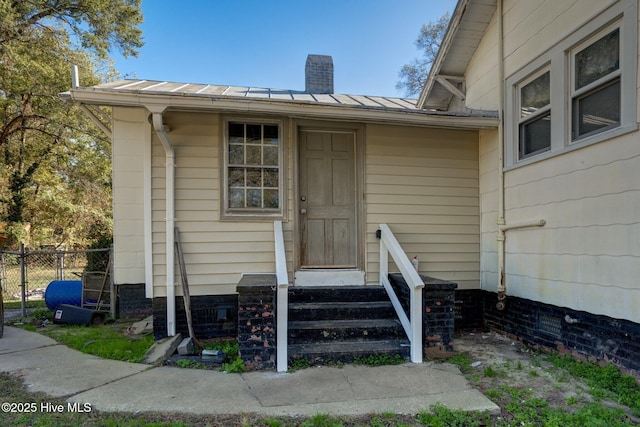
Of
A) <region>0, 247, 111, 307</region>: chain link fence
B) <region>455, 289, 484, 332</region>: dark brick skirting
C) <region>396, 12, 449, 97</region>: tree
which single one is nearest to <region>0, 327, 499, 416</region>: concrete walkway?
<region>455, 289, 484, 332</region>: dark brick skirting

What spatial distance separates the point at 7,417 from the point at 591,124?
5.60m

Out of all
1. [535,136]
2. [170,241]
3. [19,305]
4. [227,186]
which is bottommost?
[19,305]

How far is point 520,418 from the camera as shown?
97.3 inches

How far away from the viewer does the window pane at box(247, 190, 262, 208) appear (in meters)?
4.64

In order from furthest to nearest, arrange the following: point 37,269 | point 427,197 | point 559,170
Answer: point 37,269 < point 427,197 < point 559,170

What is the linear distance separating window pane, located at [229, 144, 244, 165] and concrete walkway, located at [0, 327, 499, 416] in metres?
2.56

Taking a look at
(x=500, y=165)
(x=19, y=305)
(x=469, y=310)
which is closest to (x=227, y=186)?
(x=500, y=165)

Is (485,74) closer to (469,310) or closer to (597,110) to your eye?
(597,110)

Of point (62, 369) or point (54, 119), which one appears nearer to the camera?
point (62, 369)

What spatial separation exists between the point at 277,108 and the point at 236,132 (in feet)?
2.84

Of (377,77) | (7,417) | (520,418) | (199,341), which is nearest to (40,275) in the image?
(199,341)

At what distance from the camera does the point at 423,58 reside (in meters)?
18.3

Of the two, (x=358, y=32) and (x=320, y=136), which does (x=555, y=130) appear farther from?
(x=358, y=32)

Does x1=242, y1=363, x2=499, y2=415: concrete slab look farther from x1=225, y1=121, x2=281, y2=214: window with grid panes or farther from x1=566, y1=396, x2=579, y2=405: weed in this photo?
x1=225, y1=121, x2=281, y2=214: window with grid panes
